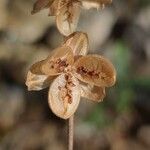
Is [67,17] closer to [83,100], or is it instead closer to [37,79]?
[37,79]

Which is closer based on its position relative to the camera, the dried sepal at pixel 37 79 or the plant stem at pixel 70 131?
the plant stem at pixel 70 131

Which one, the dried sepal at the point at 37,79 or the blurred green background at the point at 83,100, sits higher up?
the dried sepal at the point at 37,79

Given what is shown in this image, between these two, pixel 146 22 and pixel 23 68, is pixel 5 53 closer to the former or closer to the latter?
pixel 23 68

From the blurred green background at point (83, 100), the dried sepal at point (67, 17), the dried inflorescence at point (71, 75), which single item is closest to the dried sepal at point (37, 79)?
the dried inflorescence at point (71, 75)

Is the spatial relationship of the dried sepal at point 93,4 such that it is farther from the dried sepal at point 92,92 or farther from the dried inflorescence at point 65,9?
the dried sepal at point 92,92

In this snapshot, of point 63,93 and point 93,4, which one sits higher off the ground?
point 93,4

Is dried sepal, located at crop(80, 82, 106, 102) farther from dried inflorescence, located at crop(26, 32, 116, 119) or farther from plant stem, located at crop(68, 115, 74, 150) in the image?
plant stem, located at crop(68, 115, 74, 150)

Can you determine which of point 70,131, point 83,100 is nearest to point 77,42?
point 70,131
